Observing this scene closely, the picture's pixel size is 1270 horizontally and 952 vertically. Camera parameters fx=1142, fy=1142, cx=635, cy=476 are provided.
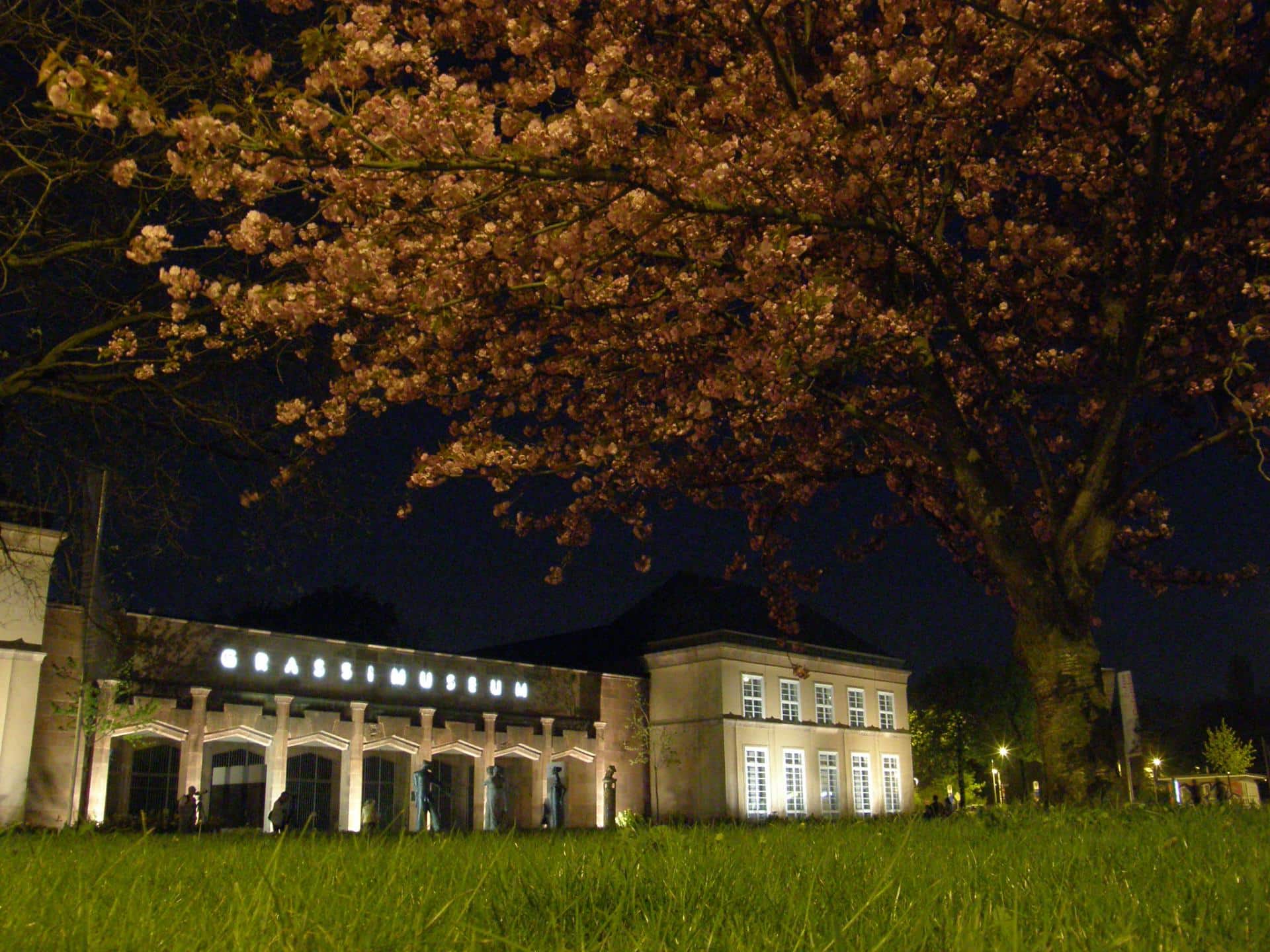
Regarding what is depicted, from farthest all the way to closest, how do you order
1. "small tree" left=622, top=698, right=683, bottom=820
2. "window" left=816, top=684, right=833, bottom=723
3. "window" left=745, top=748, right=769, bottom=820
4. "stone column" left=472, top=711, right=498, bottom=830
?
"window" left=816, top=684, right=833, bottom=723 → "window" left=745, top=748, right=769, bottom=820 → "small tree" left=622, top=698, right=683, bottom=820 → "stone column" left=472, top=711, right=498, bottom=830

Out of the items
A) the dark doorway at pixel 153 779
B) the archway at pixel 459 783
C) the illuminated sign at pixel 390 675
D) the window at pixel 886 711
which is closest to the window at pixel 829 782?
the window at pixel 886 711

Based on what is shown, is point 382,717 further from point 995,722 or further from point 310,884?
point 995,722

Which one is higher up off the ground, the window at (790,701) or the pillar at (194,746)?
the window at (790,701)

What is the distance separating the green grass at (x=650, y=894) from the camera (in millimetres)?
2998

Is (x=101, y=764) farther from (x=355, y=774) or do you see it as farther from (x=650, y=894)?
(x=650, y=894)

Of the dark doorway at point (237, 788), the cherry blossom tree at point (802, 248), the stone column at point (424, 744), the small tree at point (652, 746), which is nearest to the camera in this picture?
the cherry blossom tree at point (802, 248)

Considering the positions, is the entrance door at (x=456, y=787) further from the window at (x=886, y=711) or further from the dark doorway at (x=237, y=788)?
the window at (x=886, y=711)

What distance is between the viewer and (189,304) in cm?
1304

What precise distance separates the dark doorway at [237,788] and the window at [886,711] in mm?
41710

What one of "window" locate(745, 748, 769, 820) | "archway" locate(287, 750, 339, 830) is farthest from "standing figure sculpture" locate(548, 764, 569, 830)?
"window" locate(745, 748, 769, 820)

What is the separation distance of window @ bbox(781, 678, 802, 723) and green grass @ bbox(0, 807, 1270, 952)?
59.5 m

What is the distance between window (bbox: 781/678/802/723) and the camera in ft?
214

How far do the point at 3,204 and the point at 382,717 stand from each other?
34.8m

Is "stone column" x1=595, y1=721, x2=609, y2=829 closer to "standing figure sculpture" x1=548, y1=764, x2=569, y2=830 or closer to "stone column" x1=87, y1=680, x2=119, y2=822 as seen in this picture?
"standing figure sculpture" x1=548, y1=764, x2=569, y2=830
